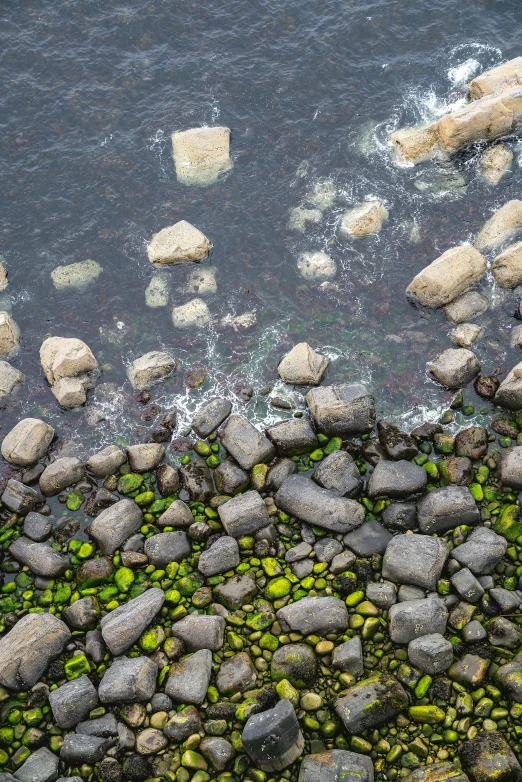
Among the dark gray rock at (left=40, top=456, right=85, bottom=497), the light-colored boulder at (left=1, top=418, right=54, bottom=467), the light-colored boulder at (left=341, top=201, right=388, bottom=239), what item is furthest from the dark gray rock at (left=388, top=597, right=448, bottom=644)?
the light-colored boulder at (left=341, top=201, right=388, bottom=239)

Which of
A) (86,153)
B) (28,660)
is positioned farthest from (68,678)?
(86,153)

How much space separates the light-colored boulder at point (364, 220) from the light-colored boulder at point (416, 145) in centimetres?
348

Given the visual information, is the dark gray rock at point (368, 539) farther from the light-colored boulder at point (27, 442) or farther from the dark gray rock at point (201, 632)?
the light-colored boulder at point (27, 442)

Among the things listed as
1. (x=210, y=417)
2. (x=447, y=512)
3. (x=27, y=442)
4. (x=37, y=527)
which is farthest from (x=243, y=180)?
(x=447, y=512)

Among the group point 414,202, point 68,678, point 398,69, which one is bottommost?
point 68,678

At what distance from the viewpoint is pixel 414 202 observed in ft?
109

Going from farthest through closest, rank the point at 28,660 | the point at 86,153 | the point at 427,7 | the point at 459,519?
1. the point at 427,7
2. the point at 86,153
3. the point at 459,519
4. the point at 28,660

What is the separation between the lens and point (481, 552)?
22938 millimetres

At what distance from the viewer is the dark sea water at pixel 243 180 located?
1174 inches

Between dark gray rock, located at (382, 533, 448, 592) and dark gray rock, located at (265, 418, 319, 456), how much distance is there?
202 inches

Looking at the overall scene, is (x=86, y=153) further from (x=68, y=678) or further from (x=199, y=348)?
(x=68, y=678)

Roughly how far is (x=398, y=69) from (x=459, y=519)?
Result: 25.9 metres

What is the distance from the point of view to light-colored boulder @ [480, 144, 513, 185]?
33.6 m

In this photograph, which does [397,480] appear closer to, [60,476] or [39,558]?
[60,476]
